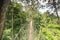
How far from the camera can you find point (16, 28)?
598 centimetres

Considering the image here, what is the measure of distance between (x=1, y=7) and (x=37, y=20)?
4428mm

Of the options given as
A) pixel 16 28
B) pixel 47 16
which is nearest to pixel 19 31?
pixel 16 28

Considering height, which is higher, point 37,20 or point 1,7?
point 1,7

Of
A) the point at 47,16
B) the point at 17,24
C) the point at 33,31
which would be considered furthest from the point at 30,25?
the point at 47,16

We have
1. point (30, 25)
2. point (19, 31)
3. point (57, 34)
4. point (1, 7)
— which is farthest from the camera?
point (57, 34)

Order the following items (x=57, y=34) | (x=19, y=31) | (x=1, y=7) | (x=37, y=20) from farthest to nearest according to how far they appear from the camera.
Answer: (x=57, y=34) < (x=37, y=20) < (x=19, y=31) < (x=1, y=7)

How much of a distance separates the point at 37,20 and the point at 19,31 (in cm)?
76

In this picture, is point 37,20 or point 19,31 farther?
point 37,20

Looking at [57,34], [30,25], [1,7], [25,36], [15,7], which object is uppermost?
[1,7]

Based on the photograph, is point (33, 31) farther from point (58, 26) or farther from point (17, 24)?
point (58, 26)

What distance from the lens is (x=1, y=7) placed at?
1.88m

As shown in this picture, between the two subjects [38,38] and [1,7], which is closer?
[1,7]

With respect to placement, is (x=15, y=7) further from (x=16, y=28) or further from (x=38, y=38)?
(x=38, y=38)

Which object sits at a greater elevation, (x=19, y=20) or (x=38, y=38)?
(x=19, y=20)
